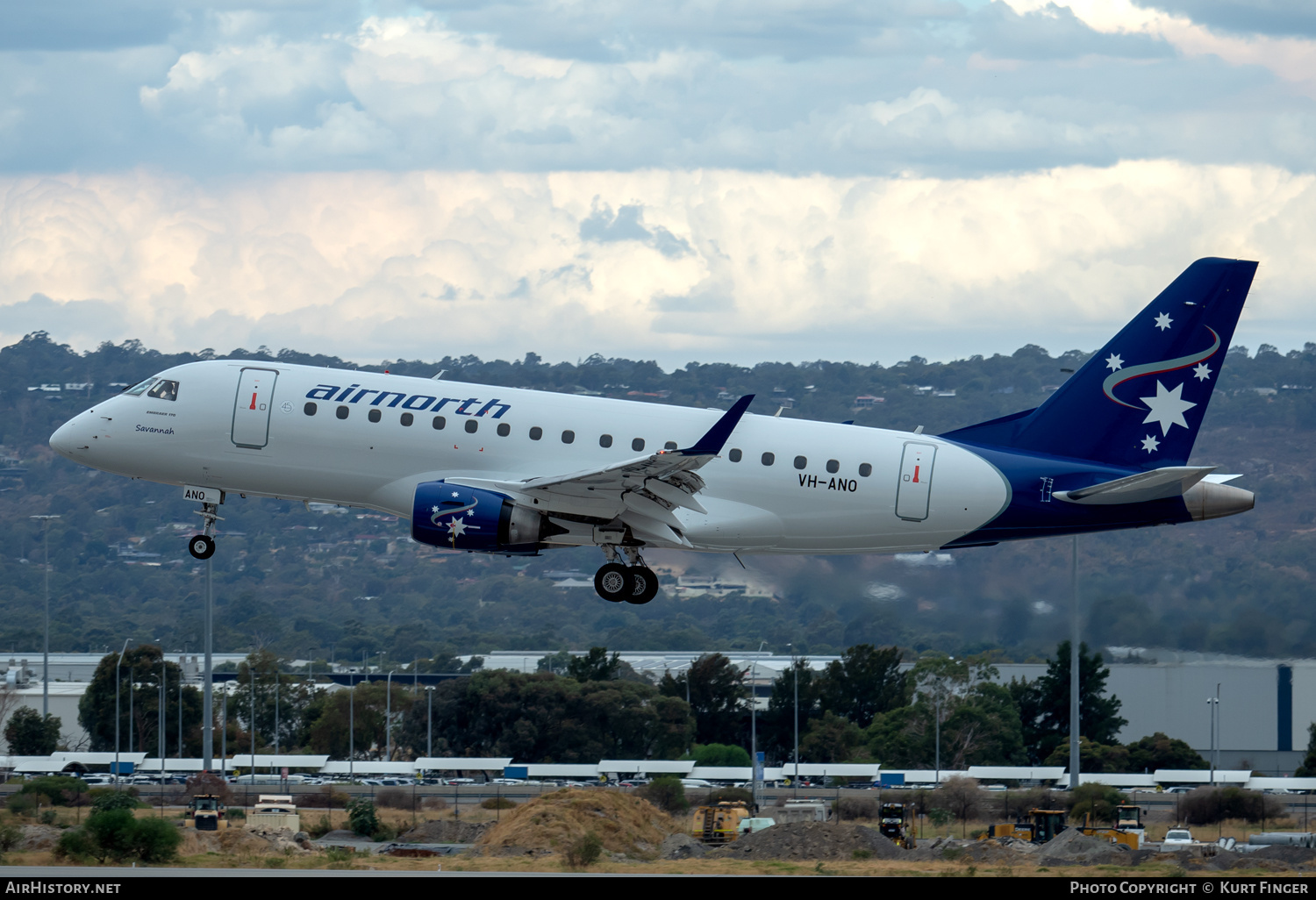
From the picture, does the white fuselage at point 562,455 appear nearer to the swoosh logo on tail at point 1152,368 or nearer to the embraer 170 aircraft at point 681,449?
the embraer 170 aircraft at point 681,449

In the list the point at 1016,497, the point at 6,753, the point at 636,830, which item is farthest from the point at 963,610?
the point at 6,753

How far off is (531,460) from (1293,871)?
25.7 meters

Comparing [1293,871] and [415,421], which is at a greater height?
[415,421]

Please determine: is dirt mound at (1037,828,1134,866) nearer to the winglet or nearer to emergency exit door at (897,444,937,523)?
emergency exit door at (897,444,937,523)

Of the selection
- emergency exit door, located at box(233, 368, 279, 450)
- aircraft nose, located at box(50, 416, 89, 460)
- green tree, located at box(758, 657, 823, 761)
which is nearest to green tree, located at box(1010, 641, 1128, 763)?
green tree, located at box(758, 657, 823, 761)

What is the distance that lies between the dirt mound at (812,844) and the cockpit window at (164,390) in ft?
75.9

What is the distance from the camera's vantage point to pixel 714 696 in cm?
10775

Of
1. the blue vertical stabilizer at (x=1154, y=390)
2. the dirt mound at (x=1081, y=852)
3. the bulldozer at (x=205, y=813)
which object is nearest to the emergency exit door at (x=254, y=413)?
the blue vertical stabilizer at (x=1154, y=390)

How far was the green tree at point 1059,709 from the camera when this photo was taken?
3676 inches

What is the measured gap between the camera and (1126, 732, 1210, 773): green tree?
91750mm

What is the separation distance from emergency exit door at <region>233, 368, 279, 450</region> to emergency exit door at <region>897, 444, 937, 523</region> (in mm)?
15288

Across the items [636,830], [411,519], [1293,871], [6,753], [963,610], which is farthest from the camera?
[6,753]

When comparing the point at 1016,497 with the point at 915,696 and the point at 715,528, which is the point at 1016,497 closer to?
the point at 715,528
